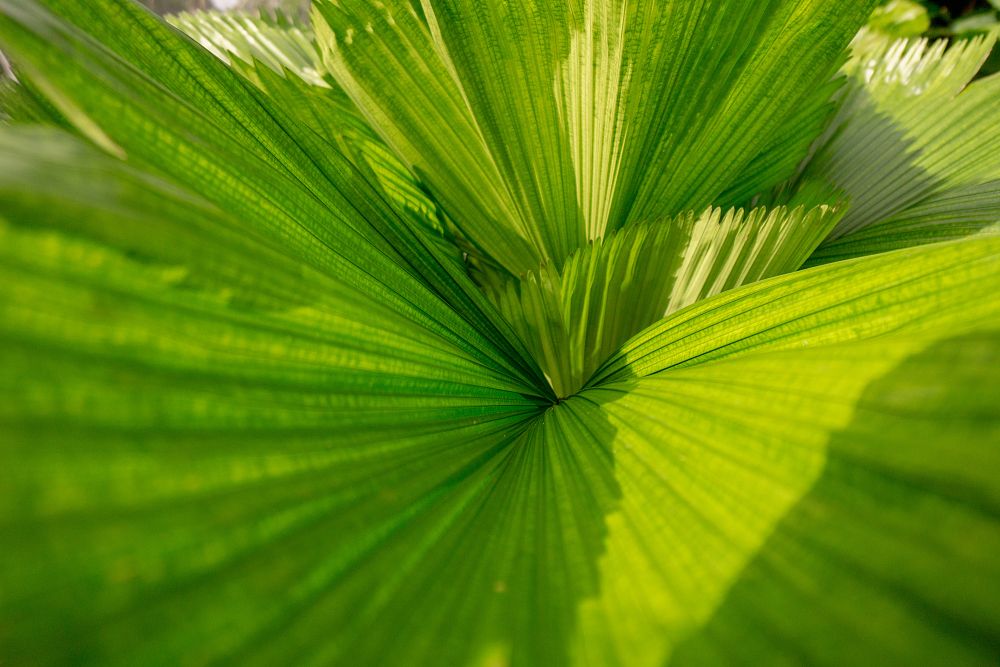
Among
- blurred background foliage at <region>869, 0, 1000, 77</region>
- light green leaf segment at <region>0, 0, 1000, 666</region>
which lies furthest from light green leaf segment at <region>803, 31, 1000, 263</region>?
blurred background foliage at <region>869, 0, 1000, 77</region>

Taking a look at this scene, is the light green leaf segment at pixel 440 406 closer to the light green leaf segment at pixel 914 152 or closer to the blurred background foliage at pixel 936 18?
the light green leaf segment at pixel 914 152

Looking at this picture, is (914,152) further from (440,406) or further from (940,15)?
(940,15)

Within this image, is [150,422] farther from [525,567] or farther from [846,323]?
[846,323]

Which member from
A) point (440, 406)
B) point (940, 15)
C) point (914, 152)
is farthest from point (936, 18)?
point (440, 406)

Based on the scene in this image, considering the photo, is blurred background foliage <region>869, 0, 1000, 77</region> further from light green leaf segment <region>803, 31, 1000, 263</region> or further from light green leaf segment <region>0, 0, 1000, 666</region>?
light green leaf segment <region>0, 0, 1000, 666</region>

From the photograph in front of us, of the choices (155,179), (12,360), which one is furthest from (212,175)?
(12,360)

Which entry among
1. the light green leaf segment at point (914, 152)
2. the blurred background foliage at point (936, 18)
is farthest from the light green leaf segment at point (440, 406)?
the blurred background foliage at point (936, 18)

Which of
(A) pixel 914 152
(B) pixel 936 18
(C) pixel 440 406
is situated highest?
(B) pixel 936 18

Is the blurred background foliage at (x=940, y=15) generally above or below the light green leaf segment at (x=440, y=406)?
above
